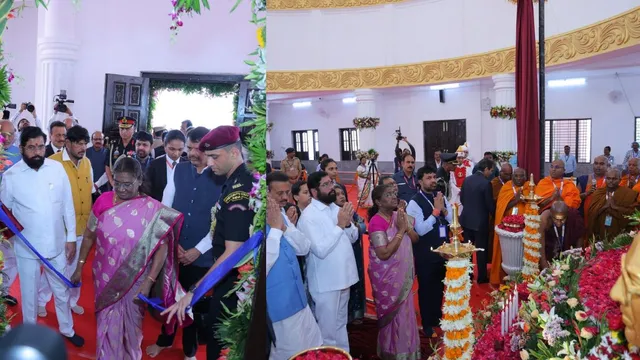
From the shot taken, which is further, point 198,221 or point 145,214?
point 198,221

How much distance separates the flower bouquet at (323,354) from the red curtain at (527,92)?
1.90 meters

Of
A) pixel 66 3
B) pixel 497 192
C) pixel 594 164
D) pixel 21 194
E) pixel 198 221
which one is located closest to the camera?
pixel 21 194

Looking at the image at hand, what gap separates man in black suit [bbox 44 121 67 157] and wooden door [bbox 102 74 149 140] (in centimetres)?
14

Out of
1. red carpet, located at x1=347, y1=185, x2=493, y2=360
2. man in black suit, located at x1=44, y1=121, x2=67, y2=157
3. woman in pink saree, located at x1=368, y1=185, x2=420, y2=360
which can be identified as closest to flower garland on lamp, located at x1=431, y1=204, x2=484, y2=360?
woman in pink saree, located at x1=368, y1=185, x2=420, y2=360

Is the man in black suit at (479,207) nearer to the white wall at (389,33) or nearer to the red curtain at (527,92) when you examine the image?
the red curtain at (527,92)

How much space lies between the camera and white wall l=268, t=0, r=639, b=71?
3697mm

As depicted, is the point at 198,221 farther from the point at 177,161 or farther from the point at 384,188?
the point at 384,188

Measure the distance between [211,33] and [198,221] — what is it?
80 centimetres

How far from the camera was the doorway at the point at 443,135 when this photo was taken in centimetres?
386

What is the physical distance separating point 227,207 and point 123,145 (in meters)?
0.48

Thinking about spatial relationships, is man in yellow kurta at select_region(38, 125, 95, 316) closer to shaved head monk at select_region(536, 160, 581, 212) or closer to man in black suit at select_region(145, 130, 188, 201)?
man in black suit at select_region(145, 130, 188, 201)

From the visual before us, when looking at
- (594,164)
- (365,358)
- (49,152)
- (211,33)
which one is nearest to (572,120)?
(594,164)

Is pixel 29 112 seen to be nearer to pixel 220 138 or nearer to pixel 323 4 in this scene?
pixel 220 138

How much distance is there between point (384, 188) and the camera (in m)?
3.45
